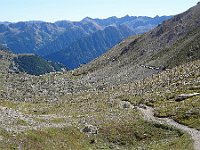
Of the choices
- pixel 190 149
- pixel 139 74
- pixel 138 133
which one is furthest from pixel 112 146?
pixel 139 74

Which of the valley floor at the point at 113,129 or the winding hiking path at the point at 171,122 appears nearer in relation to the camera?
the valley floor at the point at 113,129

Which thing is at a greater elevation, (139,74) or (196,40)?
(196,40)

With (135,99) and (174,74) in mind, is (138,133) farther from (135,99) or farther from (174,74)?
(174,74)

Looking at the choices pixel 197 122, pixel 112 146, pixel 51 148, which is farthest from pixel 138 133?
pixel 51 148

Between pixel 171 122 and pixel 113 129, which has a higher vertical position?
pixel 113 129

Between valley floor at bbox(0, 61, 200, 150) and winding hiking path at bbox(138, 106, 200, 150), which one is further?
winding hiking path at bbox(138, 106, 200, 150)

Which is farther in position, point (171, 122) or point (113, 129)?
point (171, 122)

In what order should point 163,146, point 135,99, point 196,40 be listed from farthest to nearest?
point 196,40 < point 135,99 < point 163,146

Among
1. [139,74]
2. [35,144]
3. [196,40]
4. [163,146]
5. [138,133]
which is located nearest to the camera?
[35,144]

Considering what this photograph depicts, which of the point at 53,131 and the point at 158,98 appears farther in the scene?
the point at 158,98

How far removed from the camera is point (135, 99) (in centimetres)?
9694

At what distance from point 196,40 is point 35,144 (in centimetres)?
15152

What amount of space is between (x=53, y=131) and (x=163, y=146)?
15.8 metres

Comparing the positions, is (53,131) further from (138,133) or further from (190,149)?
(190,149)
